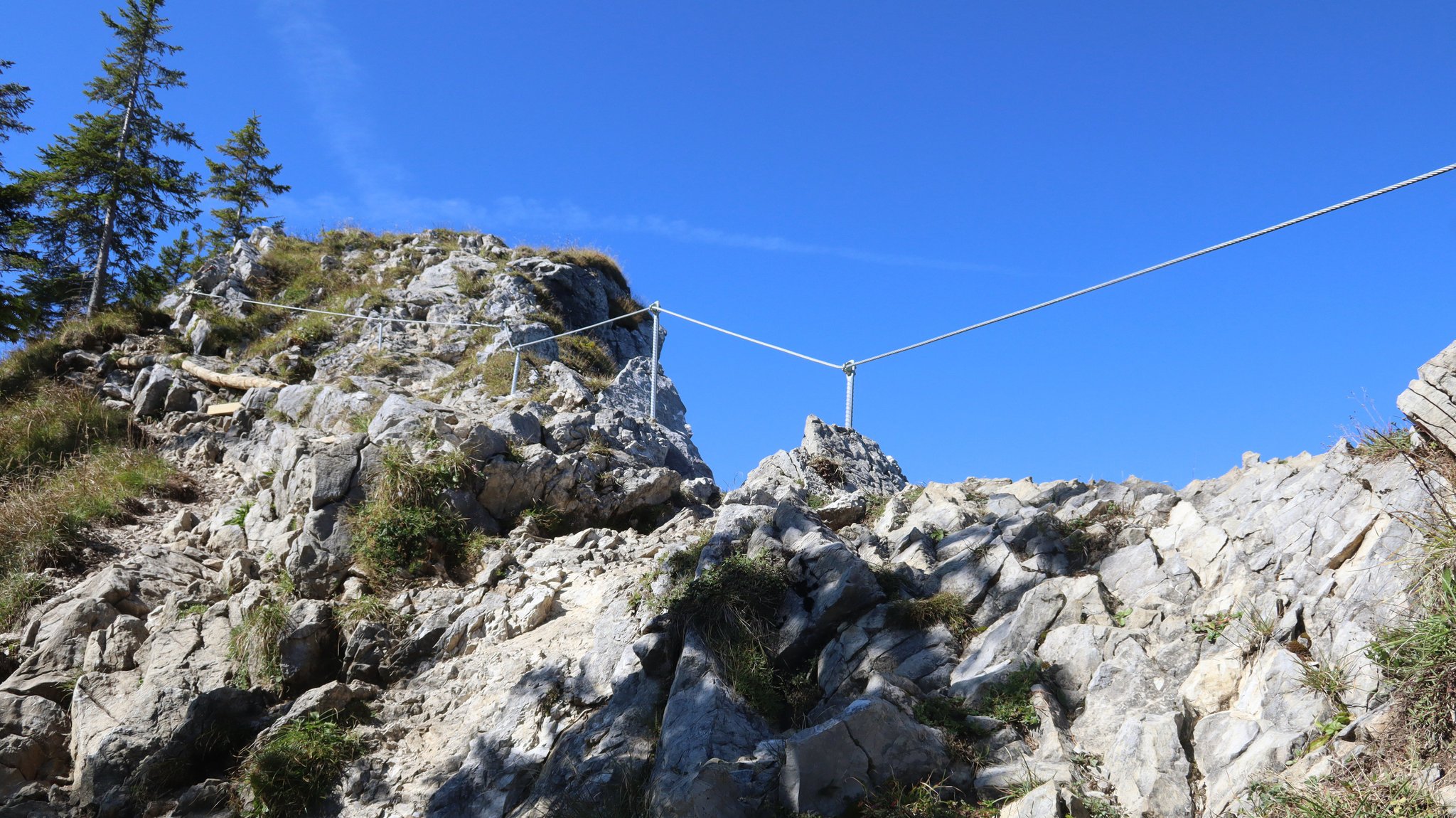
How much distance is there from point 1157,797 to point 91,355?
65.7 feet

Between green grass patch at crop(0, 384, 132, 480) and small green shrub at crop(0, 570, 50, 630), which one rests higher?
green grass patch at crop(0, 384, 132, 480)

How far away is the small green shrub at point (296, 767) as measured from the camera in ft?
25.1

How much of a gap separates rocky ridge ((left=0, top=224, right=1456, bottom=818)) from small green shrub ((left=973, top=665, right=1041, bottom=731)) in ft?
0.06

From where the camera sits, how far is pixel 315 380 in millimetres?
16703

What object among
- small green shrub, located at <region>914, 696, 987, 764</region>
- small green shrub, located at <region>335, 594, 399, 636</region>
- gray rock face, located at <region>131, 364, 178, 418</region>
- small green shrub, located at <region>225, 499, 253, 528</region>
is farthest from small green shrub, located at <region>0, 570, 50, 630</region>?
small green shrub, located at <region>914, 696, 987, 764</region>

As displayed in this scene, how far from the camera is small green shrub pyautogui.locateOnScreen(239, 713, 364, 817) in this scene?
766 centimetres

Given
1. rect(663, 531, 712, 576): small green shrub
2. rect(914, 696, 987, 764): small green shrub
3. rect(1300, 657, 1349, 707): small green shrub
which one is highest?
rect(663, 531, 712, 576): small green shrub

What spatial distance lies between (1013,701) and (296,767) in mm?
6215

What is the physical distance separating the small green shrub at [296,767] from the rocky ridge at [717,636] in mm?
100

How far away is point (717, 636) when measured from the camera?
24.8ft

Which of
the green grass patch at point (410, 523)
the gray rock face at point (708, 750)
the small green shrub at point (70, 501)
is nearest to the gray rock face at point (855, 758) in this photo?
the gray rock face at point (708, 750)

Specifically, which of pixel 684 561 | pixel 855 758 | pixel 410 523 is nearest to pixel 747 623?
pixel 684 561

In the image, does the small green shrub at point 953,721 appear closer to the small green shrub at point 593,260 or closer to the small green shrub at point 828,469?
the small green shrub at point 828,469

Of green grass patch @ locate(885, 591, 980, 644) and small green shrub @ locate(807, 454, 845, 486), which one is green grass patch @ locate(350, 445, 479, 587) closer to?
small green shrub @ locate(807, 454, 845, 486)
